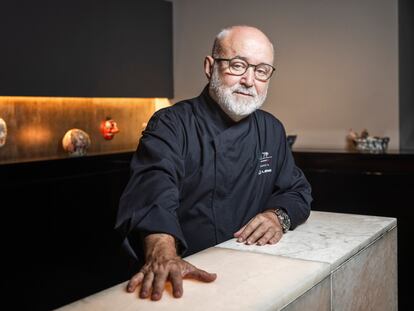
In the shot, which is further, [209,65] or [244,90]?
[209,65]

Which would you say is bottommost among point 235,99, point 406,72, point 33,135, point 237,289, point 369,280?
point 369,280

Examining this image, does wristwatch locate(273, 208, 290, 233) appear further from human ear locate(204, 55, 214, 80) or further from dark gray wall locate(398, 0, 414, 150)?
dark gray wall locate(398, 0, 414, 150)

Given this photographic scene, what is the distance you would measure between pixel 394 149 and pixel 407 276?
3.01 ft

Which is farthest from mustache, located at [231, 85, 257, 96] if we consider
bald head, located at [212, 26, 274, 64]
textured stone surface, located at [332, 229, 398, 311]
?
textured stone surface, located at [332, 229, 398, 311]

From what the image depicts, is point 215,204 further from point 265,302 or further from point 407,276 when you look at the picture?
point 407,276

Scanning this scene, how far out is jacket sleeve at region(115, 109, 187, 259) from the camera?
1.31m

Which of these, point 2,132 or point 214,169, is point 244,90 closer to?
point 214,169

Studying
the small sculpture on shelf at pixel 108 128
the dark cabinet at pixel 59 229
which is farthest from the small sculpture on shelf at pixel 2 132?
the small sculpture on shelf at pixel 108 128

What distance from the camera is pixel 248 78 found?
5.59ft

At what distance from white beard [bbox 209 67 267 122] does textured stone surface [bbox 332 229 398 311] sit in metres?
0.57

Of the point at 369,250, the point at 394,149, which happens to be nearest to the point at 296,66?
the point at 394,149

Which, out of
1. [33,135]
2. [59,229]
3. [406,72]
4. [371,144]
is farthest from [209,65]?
[406,72]

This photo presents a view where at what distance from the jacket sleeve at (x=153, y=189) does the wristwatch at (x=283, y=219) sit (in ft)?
0.97

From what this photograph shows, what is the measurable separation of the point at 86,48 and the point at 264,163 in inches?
97.7
